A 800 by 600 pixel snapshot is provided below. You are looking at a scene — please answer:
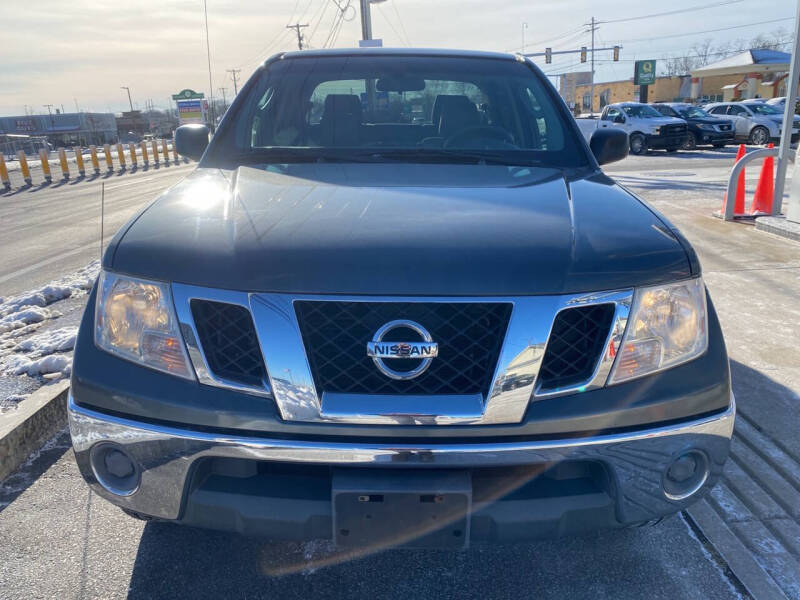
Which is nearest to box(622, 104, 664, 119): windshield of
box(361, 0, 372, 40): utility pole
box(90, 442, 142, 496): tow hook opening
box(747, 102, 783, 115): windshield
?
box(747, 102, 783, 115): windshield

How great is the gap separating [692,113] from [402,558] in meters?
24.7

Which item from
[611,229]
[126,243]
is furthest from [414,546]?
[126,243]

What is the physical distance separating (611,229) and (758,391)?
2.27 metres

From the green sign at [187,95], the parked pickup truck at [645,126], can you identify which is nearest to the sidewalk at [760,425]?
the parked pickup truck at [645,126]

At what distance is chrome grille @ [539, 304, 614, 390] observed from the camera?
180 cm

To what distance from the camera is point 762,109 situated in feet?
75.0

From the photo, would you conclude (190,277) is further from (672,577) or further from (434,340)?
(672,577)

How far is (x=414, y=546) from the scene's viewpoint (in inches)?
71.4

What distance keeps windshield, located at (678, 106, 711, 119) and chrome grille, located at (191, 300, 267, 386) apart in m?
24.4

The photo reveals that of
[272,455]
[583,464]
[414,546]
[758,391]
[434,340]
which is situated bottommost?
[758,391]

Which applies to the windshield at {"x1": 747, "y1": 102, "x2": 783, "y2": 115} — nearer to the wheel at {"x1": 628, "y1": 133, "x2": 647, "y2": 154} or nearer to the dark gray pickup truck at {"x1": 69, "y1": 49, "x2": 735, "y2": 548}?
the wheel at {"x1": 628, "y1": 133, "x2": 647, "y2": 154}

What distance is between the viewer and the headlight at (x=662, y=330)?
184cm

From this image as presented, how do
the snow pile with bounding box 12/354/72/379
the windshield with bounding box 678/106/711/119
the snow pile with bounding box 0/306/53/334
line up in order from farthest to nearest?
1. the windshield with bounding box 678/106/711/119
2. the snow pile with bounding box 0/306/53/334
3. the snow pile with bounding box 12/354/72/379

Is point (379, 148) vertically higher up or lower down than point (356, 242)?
higher up
